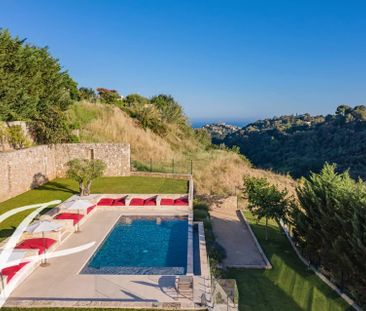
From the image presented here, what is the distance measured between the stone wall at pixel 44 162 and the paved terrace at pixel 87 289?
34.3 ft

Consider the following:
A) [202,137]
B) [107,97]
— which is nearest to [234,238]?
[107,97]

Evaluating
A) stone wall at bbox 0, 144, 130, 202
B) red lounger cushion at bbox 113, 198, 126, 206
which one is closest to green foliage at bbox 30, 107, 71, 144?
stone wall at bbox 0, 144, 130, 202

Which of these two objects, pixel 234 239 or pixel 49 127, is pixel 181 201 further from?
pixel 49 127

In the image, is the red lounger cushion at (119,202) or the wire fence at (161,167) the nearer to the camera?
the red lounger cushion at (119,202)

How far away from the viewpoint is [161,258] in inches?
527

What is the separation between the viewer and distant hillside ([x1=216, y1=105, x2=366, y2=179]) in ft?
200

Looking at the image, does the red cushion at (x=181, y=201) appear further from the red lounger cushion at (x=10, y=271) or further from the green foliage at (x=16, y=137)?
the green foliage at (x=16, y=137)

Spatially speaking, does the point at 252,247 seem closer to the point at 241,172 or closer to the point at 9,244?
the point at 9,244

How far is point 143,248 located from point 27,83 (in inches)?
797

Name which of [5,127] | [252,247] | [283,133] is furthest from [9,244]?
[283,133]

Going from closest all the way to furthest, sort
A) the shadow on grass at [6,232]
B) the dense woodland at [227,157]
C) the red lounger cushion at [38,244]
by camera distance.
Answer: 1. the red lounger cushion at [38,244]
2. the dense woodland at [227,157]
3. the shadow on grass at [6,232]

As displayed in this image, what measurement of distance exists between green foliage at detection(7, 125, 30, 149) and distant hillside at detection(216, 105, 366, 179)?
155ft

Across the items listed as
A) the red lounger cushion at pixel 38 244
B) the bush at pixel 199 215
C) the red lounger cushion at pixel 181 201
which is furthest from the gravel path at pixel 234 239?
the red lounger cushion at pixel 38 244

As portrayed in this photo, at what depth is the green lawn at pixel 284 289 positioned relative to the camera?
11805 millimetres
